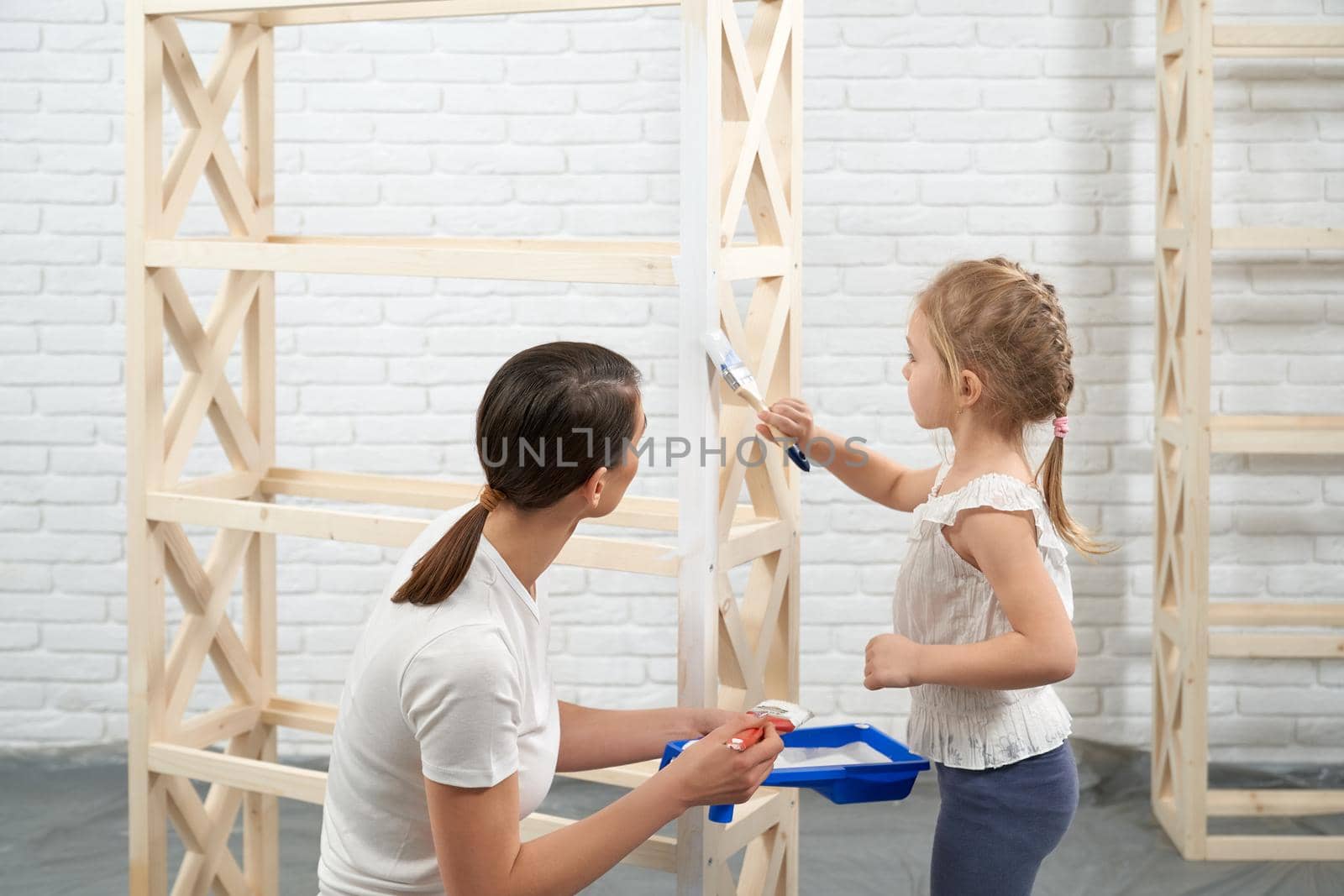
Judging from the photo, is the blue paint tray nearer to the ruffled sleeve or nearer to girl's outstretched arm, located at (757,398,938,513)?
the ruffled sleeve

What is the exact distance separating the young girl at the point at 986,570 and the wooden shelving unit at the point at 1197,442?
1387 millimetres

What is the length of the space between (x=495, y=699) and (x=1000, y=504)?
2.40ft

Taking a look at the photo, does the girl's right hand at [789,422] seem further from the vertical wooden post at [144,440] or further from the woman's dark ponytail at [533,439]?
the vertical wooden post at [144,440]

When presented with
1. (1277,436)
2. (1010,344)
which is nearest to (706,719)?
(1010,344)

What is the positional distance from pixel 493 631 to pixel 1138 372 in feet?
8.30

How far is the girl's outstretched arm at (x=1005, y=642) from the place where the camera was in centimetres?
179

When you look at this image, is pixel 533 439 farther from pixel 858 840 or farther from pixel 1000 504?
pixel 858 840

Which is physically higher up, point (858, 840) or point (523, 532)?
point (523, 532)

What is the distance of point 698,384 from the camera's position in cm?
199

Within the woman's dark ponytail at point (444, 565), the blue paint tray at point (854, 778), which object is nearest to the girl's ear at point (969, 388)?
the blue paint tray at point (854, 778)

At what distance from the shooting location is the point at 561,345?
1691 mm

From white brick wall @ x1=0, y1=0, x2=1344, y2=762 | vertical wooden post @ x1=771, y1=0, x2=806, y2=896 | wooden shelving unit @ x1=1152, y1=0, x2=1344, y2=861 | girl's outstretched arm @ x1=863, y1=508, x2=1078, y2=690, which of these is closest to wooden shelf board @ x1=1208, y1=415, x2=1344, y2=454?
wooden shelving unit @ x1=1152, y1=0, x2=1344, y2=861

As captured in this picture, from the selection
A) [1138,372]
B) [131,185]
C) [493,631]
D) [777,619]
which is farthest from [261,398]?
[1138,372]

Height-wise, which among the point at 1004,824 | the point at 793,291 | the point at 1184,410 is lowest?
the point at 1004,824
